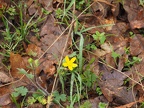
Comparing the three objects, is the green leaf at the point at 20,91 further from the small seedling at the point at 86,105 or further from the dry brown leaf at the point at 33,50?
the small seedling at the point at 86,105

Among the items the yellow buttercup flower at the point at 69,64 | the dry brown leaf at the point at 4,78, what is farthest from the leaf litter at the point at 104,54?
the yellow buttercup flower at the point at 69,64

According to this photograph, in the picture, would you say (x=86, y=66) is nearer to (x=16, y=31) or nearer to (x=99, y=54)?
(x=99, y=54)

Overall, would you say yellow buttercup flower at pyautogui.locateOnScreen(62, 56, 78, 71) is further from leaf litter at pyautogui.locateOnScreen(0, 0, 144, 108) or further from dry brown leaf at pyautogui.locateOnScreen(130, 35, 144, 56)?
dry brown leaf at pyautogui.locateOnScreen(130, 35, 144, 56)

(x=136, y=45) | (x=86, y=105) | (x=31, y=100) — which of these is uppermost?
(x=136, y=45)

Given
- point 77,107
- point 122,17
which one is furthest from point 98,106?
point 122,17

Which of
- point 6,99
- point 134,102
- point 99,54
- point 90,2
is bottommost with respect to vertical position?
point 134,102

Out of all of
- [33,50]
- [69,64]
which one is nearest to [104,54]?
[69,64]

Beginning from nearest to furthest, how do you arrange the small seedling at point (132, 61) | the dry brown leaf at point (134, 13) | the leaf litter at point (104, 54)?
1. the leaf litter at point (104, 54)
2. the small seedling at point (132, 61)
3. the dry brown leaf at point (134, 13)

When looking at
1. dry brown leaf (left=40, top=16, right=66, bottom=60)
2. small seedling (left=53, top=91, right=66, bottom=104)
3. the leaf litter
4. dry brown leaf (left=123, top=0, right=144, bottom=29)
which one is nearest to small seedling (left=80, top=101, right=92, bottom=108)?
the leaf litter

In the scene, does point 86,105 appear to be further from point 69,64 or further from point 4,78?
point 4,78
